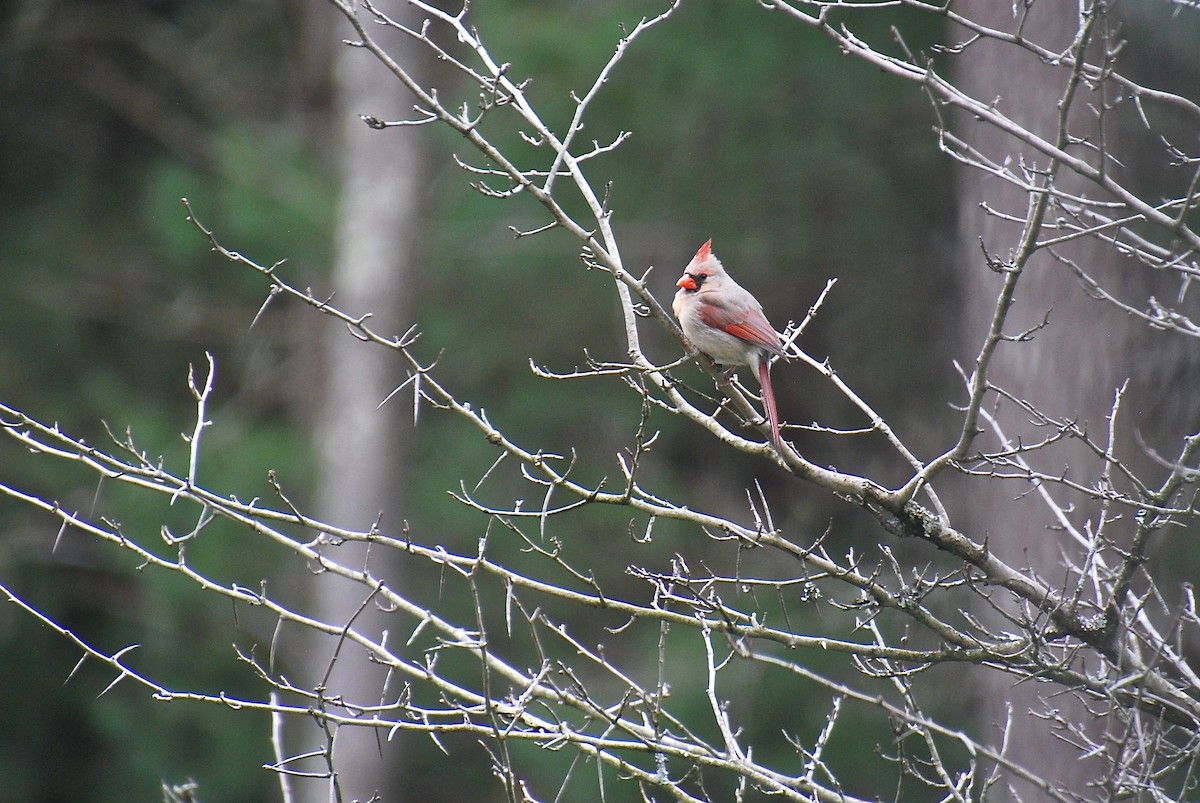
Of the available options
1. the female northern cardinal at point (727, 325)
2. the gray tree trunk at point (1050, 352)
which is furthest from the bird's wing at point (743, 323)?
the gray tree trunk at point (1050, 352)

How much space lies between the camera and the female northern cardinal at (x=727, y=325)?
17.0 feet

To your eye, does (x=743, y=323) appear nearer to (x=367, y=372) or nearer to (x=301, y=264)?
(x=367, y=372)

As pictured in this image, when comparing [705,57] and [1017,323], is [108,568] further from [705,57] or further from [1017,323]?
[1017,323]

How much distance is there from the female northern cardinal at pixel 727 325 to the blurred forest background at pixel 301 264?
129 inches

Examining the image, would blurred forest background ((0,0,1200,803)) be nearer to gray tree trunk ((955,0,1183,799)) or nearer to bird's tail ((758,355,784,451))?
gray tree trunk ((955,0,1183,799))

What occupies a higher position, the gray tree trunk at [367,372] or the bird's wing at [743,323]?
the bird's wing at [743,323]

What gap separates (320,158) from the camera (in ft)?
38.7

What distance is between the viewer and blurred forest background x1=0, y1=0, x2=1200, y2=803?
10125mm

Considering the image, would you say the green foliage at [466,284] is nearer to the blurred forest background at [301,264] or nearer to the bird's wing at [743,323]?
the blurred forest background at [301,264]

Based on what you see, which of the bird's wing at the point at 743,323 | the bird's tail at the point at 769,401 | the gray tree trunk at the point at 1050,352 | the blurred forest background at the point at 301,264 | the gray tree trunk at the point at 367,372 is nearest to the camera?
the bird's tail at the point at 769,401

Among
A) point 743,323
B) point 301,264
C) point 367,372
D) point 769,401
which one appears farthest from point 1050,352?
point 301,264

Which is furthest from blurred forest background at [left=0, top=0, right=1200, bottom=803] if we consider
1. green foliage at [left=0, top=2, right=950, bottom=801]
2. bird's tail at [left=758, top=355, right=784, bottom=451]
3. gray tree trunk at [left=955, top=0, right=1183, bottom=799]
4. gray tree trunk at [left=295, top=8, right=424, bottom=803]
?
bird's tail at [left=758, top=355, right=784, bottom=451]

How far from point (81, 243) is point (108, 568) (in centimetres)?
341

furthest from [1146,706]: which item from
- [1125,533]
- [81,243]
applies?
[81,243]
